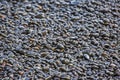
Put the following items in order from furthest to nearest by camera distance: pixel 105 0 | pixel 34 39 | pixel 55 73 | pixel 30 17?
pixel 105 0 → pixel 30 17 → pixel 34 39 → pixel 55 73

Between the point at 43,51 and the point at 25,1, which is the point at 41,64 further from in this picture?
the point at 25,1

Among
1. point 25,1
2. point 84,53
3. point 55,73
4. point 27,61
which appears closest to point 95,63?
point 84,53

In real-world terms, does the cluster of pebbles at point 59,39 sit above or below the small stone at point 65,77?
above

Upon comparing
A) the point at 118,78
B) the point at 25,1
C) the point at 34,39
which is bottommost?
the point at 118,78

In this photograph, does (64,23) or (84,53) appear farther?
(64,23)

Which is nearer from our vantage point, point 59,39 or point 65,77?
point 65,77

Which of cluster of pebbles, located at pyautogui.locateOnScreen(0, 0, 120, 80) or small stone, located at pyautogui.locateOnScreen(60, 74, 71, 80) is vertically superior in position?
cluster of pebbles, located at pyautogui.locateOnScreen(0, 0, 120, 80)

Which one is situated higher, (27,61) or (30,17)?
(30,17)

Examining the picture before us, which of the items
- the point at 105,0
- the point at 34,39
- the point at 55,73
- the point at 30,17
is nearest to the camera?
the point at 55,73
